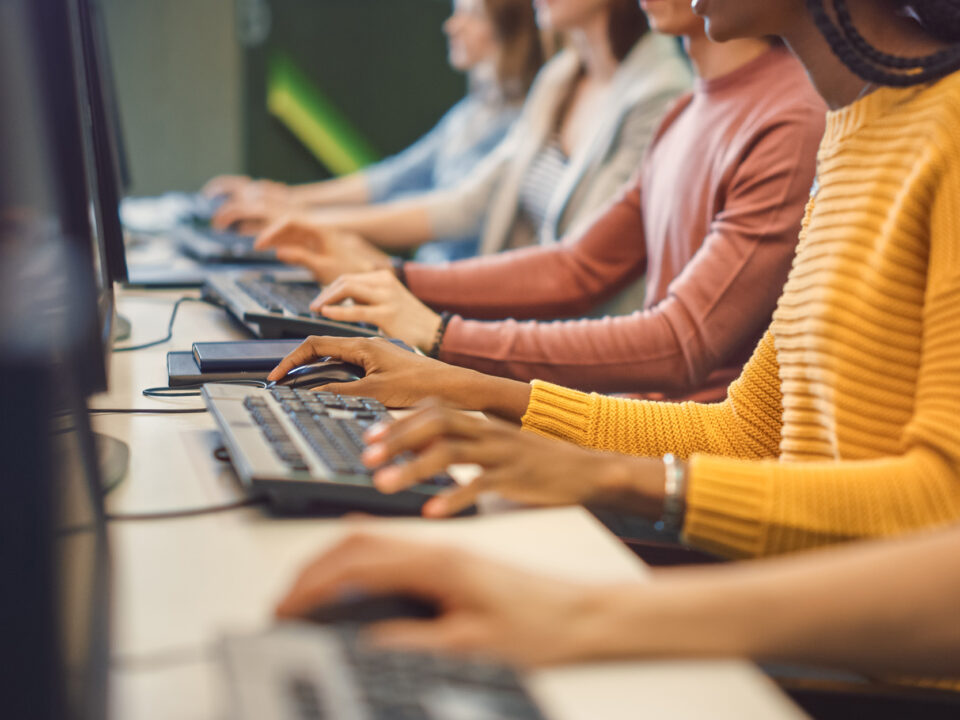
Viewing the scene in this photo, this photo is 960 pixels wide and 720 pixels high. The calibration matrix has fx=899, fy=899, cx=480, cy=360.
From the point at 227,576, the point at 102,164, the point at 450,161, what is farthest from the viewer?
the point at 450,161

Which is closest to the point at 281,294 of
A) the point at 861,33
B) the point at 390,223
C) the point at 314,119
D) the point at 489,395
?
the point at 489,395

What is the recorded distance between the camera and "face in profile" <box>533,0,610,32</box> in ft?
6.00

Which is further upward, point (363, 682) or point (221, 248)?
point (363, 682)

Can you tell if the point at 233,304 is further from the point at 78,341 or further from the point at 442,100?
the point at 442,100

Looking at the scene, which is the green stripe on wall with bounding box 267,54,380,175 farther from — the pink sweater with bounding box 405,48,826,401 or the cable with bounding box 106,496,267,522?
the cable with bounding box 106,496,267,522

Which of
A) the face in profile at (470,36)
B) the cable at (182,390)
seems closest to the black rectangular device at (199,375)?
the cable at (182,390)

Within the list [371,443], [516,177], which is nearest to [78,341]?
[371,443]

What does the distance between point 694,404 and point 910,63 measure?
1.27 ft

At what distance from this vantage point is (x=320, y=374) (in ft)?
2.96

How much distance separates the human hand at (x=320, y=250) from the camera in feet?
4.89

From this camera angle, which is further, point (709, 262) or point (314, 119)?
point (314, 119)

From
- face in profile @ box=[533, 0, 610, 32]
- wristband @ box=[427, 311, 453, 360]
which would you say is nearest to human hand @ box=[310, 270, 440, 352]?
wristband @ box=[427, 311, 453, 360]

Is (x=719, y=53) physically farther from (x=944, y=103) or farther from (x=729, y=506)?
(x=729, y=506)

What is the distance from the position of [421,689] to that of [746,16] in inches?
31.1
